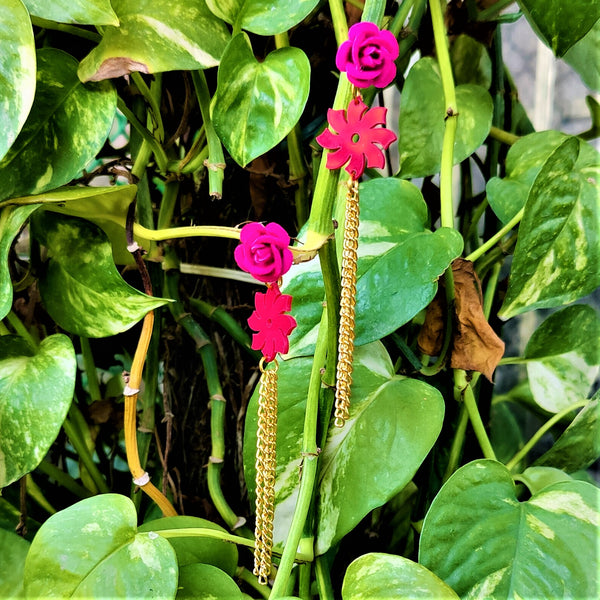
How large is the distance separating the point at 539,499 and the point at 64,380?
0.34 meters

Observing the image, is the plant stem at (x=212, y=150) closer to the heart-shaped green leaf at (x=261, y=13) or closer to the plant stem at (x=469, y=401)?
the heart-shaped green leaf at (x=261, y=13)

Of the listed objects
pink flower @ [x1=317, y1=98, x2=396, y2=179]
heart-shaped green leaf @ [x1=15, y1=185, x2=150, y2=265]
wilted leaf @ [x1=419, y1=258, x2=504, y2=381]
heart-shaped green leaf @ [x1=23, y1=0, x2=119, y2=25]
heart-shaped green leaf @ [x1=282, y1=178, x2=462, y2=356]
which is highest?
heart-shaped green leaf @ [x1=23, y1=0, x2=119, y2=25]

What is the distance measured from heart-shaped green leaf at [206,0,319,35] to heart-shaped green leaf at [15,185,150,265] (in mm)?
138

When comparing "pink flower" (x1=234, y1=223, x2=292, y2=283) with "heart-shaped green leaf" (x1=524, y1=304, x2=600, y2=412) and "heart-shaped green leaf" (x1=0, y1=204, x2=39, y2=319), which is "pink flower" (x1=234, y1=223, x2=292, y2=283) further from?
"heart-shaped green leaf" (x1=524, y1=304, x2=600, y2=412)

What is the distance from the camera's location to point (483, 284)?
0.64m

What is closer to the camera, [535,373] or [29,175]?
[29,175]

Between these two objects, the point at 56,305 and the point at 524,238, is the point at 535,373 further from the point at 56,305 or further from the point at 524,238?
the point at 56,305

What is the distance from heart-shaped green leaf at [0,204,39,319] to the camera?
43 cm

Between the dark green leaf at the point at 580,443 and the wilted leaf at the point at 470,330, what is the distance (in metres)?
0.10

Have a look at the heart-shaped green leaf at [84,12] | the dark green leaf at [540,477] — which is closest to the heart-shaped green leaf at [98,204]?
the heart-shaped green leaf at [84,12]

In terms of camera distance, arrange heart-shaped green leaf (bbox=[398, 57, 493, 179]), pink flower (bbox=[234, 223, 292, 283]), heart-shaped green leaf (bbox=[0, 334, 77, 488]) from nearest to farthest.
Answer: pink flower (bbox=[234, 223, 292, 283]), heart-shaped green leaf (bbox=[0, 334, 77, 488]), heart-shaped green leaf (bbox=[398, 57, 493, 179])

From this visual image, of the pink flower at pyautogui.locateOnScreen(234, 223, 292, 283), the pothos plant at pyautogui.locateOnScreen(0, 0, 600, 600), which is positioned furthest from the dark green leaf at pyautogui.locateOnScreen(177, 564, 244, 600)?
the pink flower at pyautogui.locateOnScreen(234, 223, 292, 283)

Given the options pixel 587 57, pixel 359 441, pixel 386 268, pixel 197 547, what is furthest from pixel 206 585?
pixel 587 57

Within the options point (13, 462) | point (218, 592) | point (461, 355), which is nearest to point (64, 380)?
point (13, 462)
